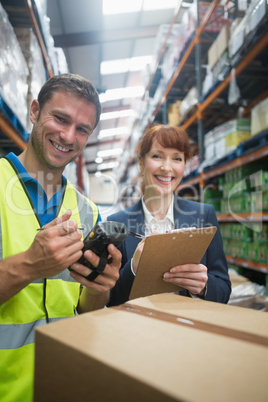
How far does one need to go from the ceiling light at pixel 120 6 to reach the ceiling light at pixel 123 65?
1.74 m

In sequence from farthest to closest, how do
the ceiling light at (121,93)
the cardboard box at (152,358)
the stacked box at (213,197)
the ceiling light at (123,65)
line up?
1. the ceiling light at (121,93)
2. the ceiling light at (123,65)
3. the stacked box at (213,197)
4. the cardboard box at (152,358)

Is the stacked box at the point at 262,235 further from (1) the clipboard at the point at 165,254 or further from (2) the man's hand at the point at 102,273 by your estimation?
(2) the man's hand at the point at 102,273

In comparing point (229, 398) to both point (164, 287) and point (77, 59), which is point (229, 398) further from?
point (77, 59)

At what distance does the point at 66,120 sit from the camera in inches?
52.4

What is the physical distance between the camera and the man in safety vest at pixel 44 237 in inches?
34.0

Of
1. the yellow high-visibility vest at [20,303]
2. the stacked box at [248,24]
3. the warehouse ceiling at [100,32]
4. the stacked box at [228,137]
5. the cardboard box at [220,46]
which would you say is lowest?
the yellow high-visibility vest at [20,303]

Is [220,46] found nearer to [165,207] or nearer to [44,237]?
[165,207]

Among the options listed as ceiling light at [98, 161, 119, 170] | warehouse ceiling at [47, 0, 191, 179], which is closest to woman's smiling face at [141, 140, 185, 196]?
warehouse ceiling at [47, 0, 191, 179]

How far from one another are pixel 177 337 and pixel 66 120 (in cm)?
111

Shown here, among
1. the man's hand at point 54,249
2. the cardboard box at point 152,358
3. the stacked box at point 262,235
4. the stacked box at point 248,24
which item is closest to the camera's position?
the cardboard box at point 152,358

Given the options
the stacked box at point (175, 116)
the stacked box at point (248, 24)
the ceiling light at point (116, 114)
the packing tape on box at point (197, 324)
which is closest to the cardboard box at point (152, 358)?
the packing tape on box at point (197, 324)

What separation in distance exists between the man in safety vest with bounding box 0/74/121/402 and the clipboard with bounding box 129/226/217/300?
105 mm

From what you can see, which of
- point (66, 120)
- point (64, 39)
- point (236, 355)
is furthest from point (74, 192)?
point (64, 39)

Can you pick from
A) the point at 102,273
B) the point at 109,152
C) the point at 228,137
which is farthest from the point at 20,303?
the point at 109,152
